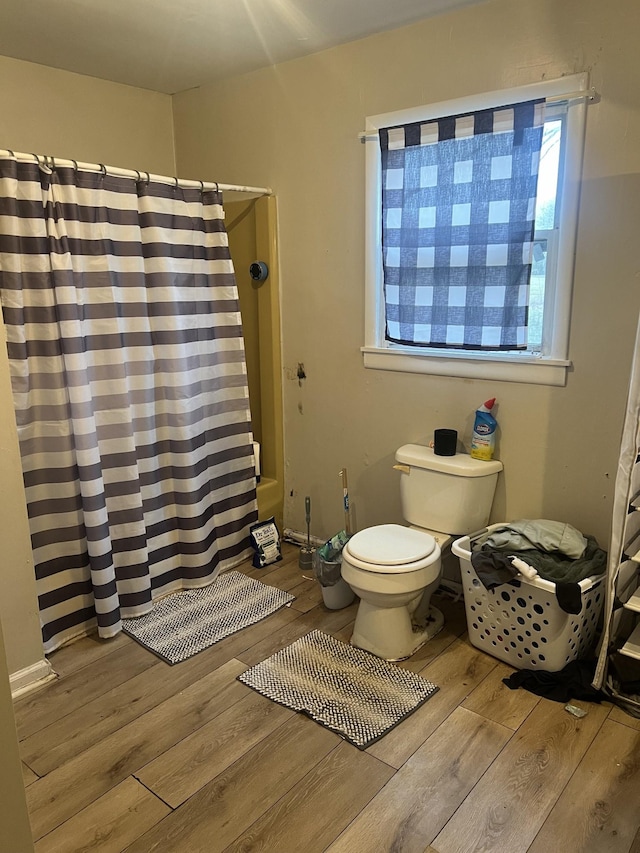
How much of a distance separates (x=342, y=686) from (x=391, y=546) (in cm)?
52

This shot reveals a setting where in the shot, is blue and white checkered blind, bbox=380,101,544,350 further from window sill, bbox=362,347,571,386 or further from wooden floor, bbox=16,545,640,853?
wooden floor, bbox=16,545,640,853

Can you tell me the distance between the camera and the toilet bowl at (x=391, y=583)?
2273 millimetres

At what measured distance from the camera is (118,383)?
8.29 ft

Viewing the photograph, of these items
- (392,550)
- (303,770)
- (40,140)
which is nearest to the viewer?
(303,770)

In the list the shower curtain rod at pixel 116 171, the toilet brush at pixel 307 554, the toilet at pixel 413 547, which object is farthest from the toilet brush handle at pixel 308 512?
the shower curtain rod at pixel 116 171

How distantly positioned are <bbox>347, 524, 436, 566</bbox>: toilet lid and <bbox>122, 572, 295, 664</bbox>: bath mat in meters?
0.59

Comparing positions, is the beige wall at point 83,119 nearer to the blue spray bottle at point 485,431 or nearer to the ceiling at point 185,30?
the ceiling at point 185,30

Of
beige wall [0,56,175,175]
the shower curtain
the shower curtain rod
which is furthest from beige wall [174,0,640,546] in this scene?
the shower curtain

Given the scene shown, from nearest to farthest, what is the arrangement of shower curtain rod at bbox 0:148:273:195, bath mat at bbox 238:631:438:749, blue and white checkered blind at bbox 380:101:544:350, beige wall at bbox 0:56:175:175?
bath mat at bbox 238:631:438:749
shower curtain rod at bbox 0:148:273:195
blue and white checkered blind at bbox 380:101:544:350
beige wall at bbox 0:56:175:175

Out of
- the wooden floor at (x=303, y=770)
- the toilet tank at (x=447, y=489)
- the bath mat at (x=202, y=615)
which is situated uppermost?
the toilet tank at (x=447, y=489)

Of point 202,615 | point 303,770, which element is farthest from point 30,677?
point 303,770

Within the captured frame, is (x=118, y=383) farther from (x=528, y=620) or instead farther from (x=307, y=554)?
(x=528, y=620)

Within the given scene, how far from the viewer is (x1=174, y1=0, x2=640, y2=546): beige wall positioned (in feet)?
7.04

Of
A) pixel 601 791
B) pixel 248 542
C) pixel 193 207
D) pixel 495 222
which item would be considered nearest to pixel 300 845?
pixel 601 791
